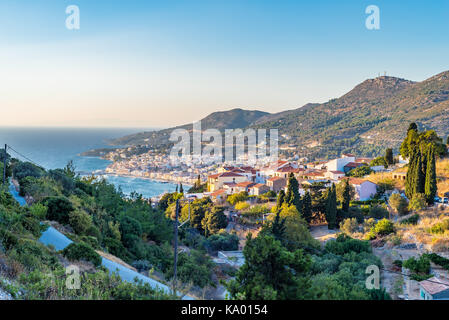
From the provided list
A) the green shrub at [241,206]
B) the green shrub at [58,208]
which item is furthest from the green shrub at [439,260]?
the green shrub at [241,206]

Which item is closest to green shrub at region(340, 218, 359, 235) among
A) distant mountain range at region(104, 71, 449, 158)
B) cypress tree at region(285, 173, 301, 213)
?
cypress tree at region(285, 173, 301, 213)

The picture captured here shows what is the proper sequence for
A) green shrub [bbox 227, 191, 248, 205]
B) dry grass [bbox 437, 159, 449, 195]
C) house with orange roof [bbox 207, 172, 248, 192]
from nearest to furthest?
dry grass [bbox 437, 159, 449, 195] → green shrub [bbox 227, 191, 248, 205] → house with orange roof [bbox 207, 172, 248, 192]

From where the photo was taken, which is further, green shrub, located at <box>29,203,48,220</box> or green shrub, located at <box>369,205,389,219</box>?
green shrub, located at <box>369,205,389,219</box>

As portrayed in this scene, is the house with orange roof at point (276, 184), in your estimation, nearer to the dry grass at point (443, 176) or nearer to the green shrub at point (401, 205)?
the dry grass at point (443, 176)

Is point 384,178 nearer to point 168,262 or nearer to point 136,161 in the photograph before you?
point 168,262

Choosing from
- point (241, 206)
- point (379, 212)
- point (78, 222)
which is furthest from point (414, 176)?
point (78, 222)

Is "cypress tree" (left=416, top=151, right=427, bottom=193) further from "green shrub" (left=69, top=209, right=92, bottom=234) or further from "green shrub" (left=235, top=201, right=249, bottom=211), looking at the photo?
"green shrub" (left=69, top=209, right=92, bottom=234)

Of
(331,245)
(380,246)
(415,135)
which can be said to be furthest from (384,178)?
(331,245)
